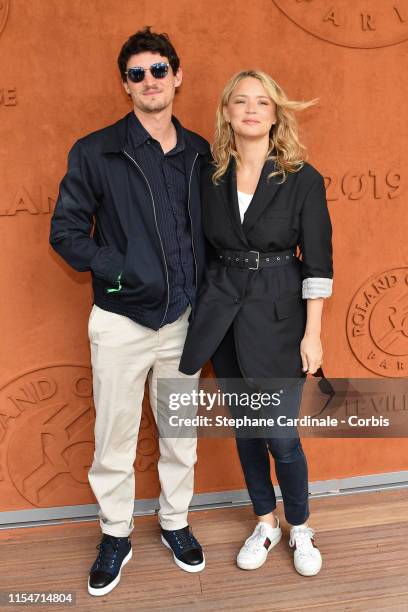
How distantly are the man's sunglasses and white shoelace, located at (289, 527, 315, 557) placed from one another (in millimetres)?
1805

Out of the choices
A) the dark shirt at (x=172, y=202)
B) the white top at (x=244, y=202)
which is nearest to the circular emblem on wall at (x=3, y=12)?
the dark shirt at (x=172, y=202)

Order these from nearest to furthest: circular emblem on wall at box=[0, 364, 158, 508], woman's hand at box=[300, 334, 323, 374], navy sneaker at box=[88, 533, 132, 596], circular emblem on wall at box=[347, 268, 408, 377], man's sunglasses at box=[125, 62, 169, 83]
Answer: man's sunglasses at box=[125, 62, 169, 83] < woman's hand at box=[300, 334, 323, 374] < navy sneaker at box=[88, 533, 132, 596] < circular emblem on wall at box=[0, 364, 158, 508] < circular emblem on wall at box=[347, 268, 408, 377]

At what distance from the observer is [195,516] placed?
111 inches

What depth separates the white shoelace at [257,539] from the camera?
2463mm

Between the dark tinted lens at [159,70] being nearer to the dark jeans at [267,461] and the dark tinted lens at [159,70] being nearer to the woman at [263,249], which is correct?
the woman at [263,249]

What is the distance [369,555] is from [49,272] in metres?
1.75

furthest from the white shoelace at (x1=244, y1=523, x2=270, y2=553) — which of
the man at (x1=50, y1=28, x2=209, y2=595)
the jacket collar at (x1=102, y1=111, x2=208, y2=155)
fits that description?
the jacket collar at (x1=102, y1=111, x2=208, y2=155)

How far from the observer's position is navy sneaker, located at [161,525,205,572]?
244 centimetres

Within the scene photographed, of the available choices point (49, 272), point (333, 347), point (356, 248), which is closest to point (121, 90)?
point (49, 272)

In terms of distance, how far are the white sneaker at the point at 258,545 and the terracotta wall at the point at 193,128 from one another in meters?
0.39

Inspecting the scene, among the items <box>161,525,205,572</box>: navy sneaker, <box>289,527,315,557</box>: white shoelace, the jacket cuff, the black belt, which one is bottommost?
<box>161,525,205,572</box>: navy sneaker

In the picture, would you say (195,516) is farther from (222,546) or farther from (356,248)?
(356,248)

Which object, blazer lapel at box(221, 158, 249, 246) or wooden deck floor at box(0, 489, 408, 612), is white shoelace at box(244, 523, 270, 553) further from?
blazer lapel at box(221, 158, 249, 246)

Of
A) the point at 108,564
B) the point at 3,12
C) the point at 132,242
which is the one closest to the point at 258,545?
the point at 108,564
